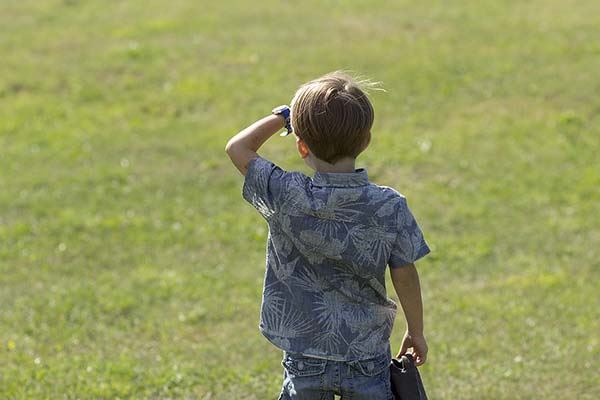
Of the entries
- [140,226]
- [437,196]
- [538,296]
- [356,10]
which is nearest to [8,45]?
[356,10]

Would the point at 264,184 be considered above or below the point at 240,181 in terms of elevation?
above

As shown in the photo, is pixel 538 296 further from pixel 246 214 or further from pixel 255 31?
pixel 255 31

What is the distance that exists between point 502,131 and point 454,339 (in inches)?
212

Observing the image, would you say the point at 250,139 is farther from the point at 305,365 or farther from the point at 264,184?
the point at 305,365

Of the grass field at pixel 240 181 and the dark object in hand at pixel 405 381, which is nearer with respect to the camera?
the dark object in hand at pixel 405 381

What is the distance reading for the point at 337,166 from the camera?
3.73m

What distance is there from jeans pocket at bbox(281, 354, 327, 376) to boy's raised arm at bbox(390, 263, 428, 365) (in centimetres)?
35

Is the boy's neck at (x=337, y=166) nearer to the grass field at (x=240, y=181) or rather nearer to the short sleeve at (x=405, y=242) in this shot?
the short sleeve at (x=405, y=242)

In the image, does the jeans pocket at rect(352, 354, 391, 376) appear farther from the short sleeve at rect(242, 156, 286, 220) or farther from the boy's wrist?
the boy's wrist

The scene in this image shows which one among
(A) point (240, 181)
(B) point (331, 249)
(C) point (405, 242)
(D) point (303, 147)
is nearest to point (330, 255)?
(B) point (331, 249)

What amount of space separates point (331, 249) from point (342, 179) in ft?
0.82

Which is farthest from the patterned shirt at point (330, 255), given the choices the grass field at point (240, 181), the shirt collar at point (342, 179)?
the grass field at point (240, 181)

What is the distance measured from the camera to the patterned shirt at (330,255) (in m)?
3.73

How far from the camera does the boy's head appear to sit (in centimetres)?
360
